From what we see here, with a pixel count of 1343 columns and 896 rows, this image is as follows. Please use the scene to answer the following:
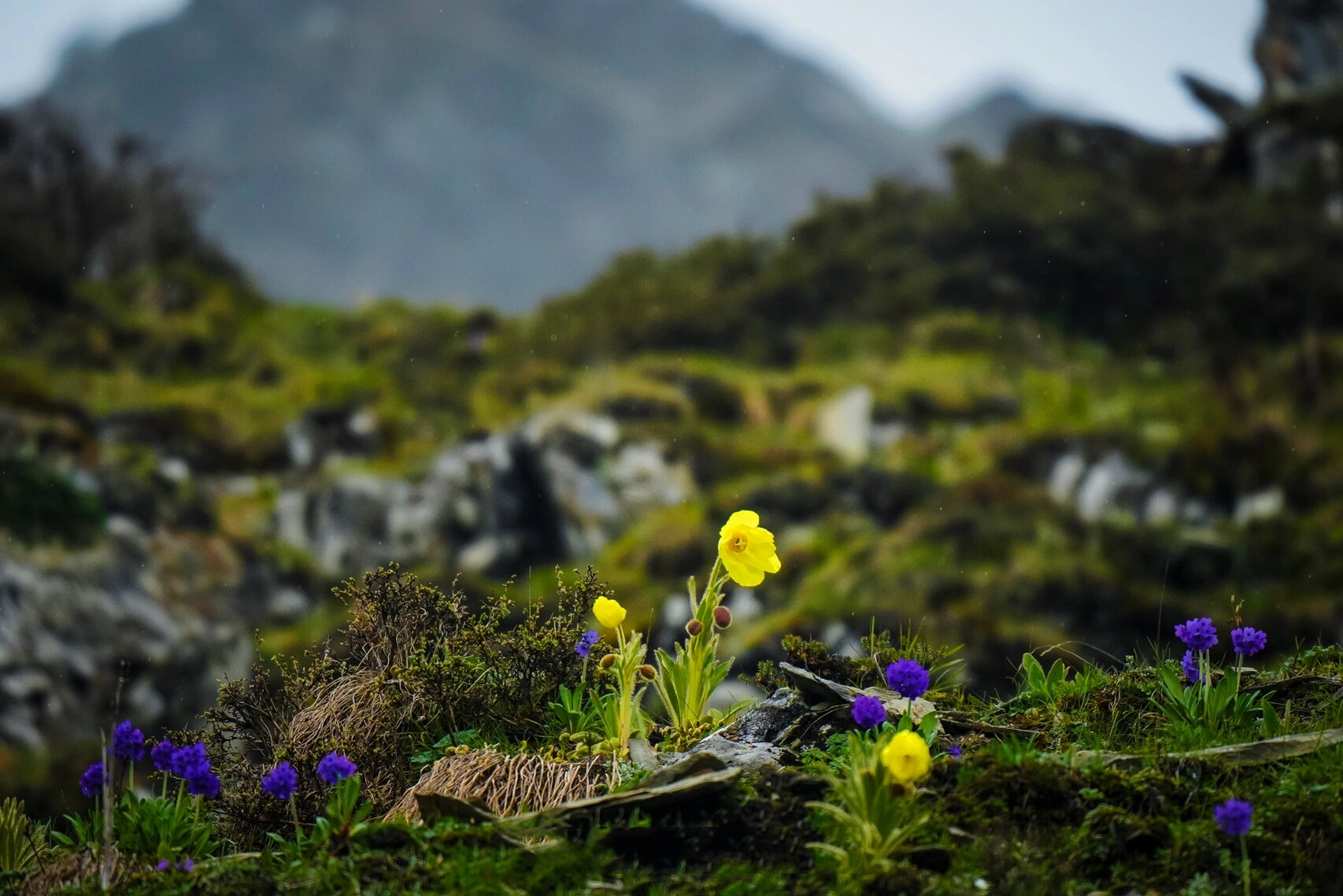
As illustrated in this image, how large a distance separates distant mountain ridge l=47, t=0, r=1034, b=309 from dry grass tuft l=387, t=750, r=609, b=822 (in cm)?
12203

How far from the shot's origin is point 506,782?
3322 mm

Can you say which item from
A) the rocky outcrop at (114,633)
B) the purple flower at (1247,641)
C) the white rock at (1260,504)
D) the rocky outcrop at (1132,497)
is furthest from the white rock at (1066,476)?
the purple flower at (1247,641)

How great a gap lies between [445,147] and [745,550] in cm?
18129

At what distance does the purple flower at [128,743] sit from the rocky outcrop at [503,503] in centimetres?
1445

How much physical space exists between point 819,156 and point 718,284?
152369 mm

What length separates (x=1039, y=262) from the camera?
2414cm

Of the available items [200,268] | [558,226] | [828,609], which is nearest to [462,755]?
[828,609]

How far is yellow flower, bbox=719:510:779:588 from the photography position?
11.6ft

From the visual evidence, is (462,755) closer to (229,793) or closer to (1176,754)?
(229,793)

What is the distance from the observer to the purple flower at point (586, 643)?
148 inches

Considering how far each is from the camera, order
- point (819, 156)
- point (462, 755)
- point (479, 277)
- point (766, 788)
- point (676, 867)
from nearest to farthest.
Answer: point (676, 867)
point (766, 788)
point (462, 755)
point (479, 277)
point (819, 156)

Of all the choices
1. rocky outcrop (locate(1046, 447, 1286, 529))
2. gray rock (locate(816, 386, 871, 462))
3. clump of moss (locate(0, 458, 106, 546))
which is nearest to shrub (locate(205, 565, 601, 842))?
clump of moss (locate(0, 458, 106, 546))

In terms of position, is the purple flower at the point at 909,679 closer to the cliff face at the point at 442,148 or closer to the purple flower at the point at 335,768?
the purple flower at the point at 335,768

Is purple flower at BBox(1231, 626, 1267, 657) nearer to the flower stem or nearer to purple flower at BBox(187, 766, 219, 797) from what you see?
the flower stem
